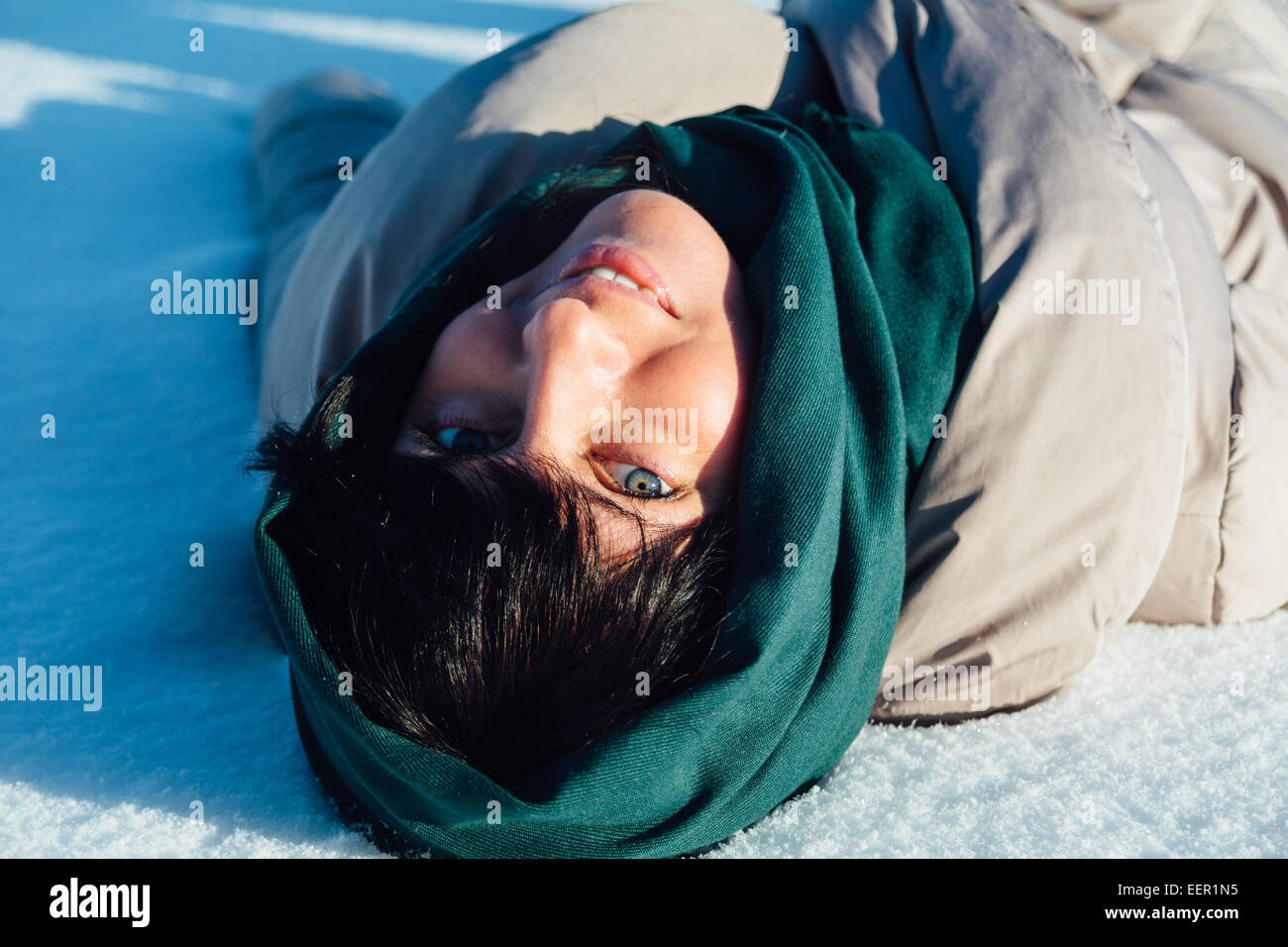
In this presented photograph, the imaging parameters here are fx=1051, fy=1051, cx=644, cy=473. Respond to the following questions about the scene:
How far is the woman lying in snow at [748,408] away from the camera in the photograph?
819 millimetres

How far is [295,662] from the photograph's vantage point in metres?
0.82

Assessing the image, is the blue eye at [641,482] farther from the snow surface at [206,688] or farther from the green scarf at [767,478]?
the snow surface at [206,688]

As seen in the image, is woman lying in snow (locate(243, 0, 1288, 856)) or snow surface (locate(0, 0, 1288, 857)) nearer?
woman lying in snow (locate(243, 0, 1288, 856))

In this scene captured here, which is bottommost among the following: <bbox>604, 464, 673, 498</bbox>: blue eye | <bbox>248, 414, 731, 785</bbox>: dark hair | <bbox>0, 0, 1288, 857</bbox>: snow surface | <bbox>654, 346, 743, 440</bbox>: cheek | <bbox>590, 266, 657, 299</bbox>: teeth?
<bbox>0, 0, 1288, 857</bbox>: snow surface

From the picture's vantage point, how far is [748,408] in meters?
0.96

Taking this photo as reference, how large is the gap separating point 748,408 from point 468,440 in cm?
26

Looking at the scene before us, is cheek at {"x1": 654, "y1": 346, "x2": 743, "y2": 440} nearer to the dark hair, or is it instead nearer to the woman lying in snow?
the woman lying in snow

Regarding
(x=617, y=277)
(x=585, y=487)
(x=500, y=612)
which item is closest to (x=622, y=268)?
(x=617, y=277)

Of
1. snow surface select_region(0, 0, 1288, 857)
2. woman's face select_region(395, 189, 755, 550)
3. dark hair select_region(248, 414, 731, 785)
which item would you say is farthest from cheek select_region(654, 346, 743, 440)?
snow surface select_region(0, 0, 1288, 857)

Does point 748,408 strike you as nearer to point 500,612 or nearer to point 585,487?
point 585,487

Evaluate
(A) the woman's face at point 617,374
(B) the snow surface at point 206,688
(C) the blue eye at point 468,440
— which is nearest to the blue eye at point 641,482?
(A) the woman's face at point 617,374

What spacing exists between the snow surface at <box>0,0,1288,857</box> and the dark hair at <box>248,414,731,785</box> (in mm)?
209

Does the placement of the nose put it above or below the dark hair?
above

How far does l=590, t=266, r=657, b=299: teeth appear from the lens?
3.22 feet
